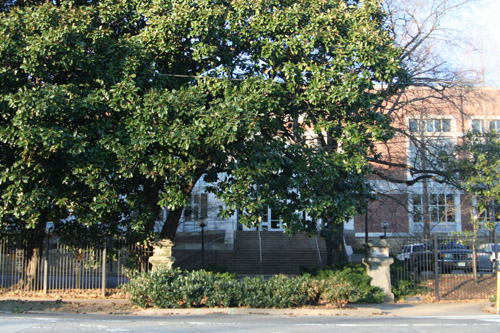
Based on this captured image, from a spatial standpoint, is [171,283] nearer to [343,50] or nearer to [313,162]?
[313,162]

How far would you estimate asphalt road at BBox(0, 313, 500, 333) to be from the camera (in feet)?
31.0

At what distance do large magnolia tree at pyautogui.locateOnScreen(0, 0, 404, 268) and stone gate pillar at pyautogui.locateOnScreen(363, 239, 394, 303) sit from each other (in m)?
1.91

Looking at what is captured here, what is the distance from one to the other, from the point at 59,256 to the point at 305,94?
942 cm

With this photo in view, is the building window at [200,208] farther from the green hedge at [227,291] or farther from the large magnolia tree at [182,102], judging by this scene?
the green hedge at [227,291]

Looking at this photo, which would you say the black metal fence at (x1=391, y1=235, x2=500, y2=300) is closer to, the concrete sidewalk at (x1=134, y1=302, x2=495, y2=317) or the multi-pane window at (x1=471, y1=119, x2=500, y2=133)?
the concrete sidewalk at (x1=134, y1=302, x2=495, y2=317)

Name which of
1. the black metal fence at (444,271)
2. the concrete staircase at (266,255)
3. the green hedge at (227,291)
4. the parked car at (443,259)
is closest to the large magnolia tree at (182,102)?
the green hedge at (227,291)

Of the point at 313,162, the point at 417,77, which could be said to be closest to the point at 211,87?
the point at 313,162

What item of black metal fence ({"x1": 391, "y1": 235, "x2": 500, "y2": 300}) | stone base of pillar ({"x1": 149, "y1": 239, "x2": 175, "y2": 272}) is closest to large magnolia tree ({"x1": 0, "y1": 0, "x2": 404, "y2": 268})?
stone base of pillar ({"x1": 149, "y1": 239, "x2": 175, "y2": 272})

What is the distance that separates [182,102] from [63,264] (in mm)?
7622

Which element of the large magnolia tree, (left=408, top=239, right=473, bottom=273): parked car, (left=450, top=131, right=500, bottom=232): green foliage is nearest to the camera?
the large magnolia tree

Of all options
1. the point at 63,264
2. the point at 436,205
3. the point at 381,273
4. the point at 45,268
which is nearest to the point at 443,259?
the point at 381,273

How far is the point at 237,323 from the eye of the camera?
34.4ft

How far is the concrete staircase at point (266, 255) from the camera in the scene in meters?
23.9

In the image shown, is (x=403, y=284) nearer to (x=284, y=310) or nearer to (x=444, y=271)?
(x=444, y=271)
